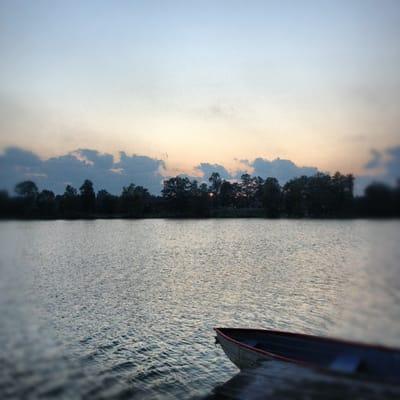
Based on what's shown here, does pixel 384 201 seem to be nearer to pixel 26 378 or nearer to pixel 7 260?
pixel 7 260

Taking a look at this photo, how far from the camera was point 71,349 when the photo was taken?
61.5 ft

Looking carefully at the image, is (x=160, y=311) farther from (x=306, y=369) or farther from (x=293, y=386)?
(x=293, y=386)

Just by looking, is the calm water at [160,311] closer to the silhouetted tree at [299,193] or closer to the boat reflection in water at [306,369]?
the boat reflection in water at [306,369]

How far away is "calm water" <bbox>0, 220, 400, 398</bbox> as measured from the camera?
12.1 m

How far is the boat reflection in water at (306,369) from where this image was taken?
10820 millimetres

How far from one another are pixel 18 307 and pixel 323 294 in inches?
911

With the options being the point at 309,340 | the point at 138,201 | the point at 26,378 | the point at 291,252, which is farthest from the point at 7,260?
the point at 138,201

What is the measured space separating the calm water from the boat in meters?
Answer: 0.74

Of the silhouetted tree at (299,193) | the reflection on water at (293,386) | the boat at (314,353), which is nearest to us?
the reflection on water at (293,386)

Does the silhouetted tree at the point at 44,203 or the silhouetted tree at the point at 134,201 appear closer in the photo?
the silhouetted tree at the point at 44,203

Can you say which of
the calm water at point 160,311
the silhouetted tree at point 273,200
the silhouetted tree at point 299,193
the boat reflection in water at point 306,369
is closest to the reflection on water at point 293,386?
the boat reflection in water at point 306,369

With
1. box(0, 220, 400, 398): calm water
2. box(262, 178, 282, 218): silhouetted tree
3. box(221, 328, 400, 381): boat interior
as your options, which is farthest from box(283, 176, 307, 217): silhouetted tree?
box(262, 178, 282, 218): silhouetted tree

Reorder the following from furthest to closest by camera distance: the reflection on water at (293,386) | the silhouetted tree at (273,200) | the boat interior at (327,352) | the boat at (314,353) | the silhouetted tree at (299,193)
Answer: the silhouetted tree at (273,200)
the silhouetted tree at (299,193)
the boat interior at (327,352)
the boat at (314,353)
the reflection on water at (293,386)

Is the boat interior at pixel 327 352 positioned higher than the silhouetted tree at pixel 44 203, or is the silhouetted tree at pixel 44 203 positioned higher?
the silhouetted tree at pixel 44 203
